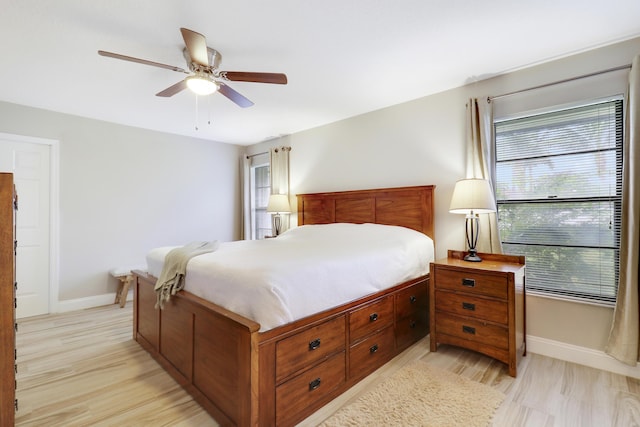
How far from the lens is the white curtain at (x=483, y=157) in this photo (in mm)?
2771

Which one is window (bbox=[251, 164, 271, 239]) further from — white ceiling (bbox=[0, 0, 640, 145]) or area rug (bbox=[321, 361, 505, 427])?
area rug (bbox=[321, 361, 505, 427])

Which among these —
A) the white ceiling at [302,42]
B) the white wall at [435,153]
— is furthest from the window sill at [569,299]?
the white ceiling at [302,42]

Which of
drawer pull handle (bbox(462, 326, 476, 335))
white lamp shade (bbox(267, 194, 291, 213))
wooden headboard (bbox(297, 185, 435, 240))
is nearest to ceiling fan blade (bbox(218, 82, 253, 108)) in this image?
wooden headboard (bbox(297, 185, 435, 240))

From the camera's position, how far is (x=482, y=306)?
2.36m

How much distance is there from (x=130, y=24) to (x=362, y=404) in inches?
116

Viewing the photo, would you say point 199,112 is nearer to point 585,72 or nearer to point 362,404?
point 362,404

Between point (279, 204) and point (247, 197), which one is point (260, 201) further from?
point (279, 204)

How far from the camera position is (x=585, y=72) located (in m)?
2.42

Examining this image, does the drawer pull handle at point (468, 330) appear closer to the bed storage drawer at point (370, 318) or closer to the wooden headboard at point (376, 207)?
the bed storage drawer at point (370, 318)

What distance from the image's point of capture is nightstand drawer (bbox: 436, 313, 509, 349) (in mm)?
2271

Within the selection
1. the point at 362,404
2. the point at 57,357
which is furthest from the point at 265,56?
the point at 57,357

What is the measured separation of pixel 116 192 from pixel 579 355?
17.8 feet

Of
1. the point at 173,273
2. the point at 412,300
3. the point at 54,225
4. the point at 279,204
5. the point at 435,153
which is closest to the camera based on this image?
the point at 173,273

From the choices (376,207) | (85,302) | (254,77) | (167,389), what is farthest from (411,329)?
(85,302)
